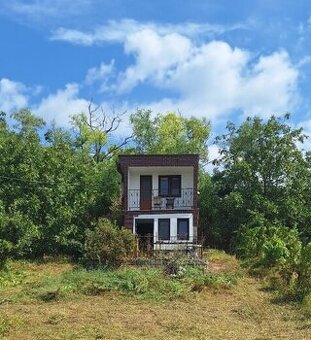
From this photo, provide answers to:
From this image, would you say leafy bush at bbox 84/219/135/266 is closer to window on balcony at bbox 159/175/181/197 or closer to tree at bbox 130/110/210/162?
window on balcony at bbox 159/175/181/197

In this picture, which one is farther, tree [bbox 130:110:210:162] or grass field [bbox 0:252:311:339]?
tree [bbox 130:110:210:162]

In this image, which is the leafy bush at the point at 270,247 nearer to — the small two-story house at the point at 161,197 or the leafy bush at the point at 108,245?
the small two-story house at the point at 161,197

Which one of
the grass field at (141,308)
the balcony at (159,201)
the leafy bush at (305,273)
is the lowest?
the grass field at (141,308)

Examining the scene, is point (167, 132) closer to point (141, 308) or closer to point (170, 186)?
point (170, 186)

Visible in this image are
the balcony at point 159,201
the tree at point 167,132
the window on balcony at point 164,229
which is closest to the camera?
the window on balcony at point 164,229

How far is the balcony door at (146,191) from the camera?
33500mm

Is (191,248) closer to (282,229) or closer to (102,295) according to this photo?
(282,229)

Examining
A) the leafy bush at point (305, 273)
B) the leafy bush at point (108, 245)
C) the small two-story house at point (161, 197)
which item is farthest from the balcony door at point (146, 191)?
the leafy bush at point (305, 273)

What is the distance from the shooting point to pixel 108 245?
2769cm

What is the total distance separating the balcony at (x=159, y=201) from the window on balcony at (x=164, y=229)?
83cm

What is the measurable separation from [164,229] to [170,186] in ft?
9.20

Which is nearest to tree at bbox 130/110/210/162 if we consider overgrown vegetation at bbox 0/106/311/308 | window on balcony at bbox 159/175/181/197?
overgrown vegetation at bbox 0/106/311/308

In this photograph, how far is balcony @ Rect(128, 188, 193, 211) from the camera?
33.2 m

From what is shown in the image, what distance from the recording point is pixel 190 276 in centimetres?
2434
